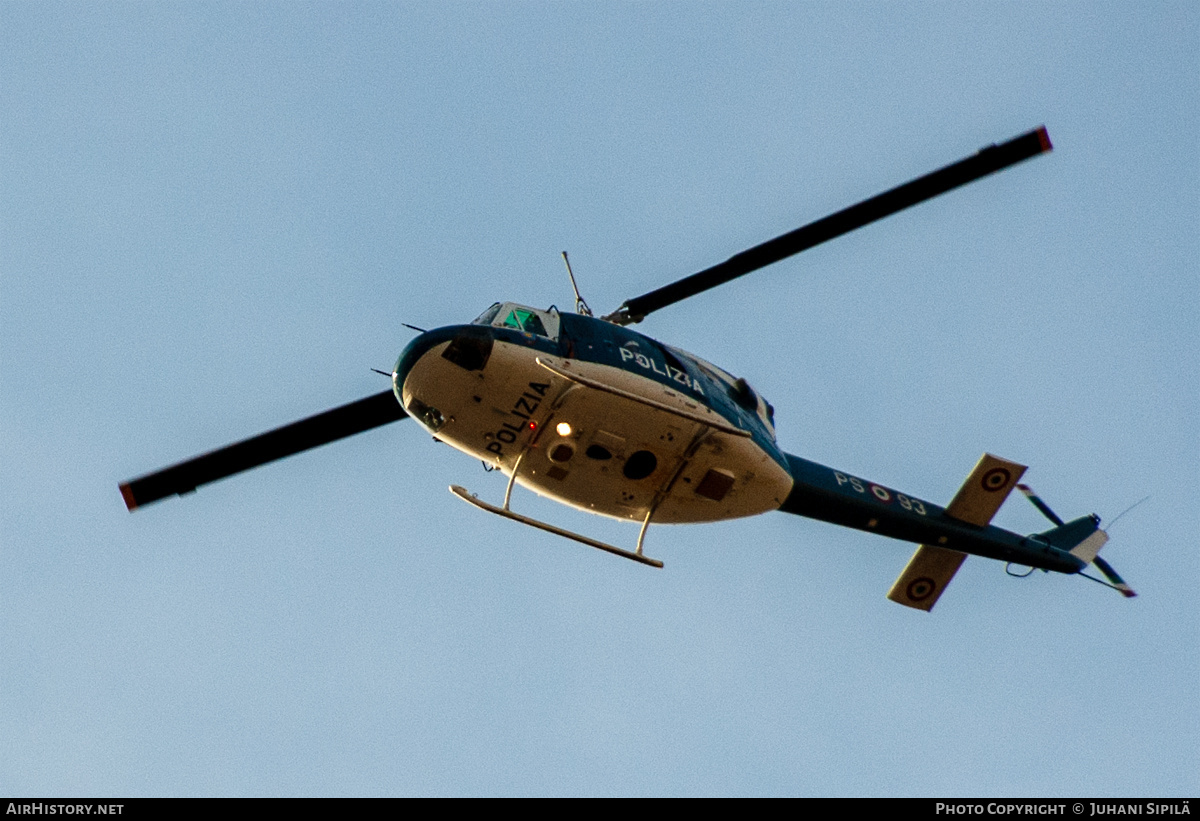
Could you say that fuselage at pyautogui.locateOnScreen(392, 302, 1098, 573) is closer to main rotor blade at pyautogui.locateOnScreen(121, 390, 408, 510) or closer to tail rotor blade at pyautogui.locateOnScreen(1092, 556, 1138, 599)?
main rotor blade at pyautogui.locateOnScreen(121, 390, 408, 510)

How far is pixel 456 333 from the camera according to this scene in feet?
48.1

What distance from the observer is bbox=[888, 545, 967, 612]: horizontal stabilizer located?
19.5 m

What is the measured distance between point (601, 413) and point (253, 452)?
4.24 m

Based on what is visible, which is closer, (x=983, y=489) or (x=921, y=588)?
(x=983, y=489)

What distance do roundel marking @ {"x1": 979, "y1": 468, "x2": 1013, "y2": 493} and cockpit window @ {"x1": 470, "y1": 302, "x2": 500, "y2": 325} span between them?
25.4 ft

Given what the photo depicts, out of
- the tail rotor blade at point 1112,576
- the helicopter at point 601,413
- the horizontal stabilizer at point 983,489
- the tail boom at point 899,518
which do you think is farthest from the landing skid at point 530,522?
the tail rotor blade at point 1112,576

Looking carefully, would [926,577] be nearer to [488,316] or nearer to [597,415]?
[597,415]

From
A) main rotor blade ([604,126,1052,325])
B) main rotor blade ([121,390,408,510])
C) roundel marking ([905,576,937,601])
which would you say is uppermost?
main rotor blade ([604,126,1052,325])

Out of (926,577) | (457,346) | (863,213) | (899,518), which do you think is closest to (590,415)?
(457,346)

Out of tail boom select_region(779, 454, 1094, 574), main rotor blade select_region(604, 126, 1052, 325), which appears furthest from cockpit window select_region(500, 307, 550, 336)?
tail boom select_region(779, 454, 1094, 574)

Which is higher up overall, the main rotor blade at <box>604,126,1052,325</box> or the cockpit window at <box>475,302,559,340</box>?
the main rotor blade at <box>604,126,1052,325</box>

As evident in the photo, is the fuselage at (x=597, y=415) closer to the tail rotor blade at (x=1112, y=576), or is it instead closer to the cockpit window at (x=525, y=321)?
the cockpit window at (x=525, y=321)

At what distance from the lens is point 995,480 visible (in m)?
18.6
